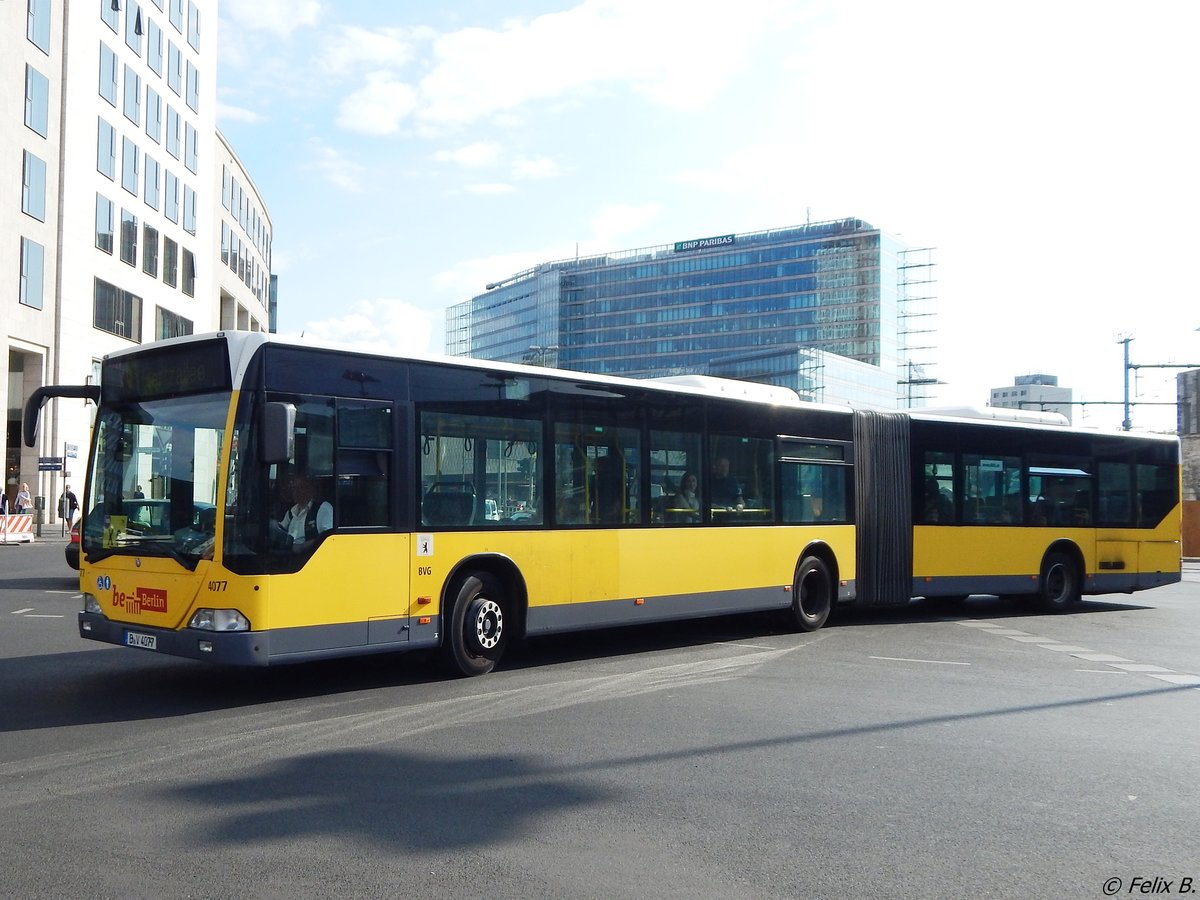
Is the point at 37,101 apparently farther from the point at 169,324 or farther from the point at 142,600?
the point at 142,600

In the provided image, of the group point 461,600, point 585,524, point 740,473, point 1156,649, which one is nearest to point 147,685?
point 461,600

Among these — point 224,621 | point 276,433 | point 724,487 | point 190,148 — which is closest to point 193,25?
point 190,148

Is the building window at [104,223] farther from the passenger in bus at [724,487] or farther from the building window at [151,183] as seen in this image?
the passenger in bus at [724,487]

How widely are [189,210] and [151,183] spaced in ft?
15.8

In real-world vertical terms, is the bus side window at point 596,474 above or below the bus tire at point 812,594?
above

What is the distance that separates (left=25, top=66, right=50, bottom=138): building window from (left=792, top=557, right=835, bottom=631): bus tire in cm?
3649

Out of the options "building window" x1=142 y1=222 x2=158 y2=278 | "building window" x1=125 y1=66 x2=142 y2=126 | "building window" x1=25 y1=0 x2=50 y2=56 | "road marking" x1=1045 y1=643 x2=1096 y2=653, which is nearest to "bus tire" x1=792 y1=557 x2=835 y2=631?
"road marking" x1=1045 y1=643 x2=1096 y2=653

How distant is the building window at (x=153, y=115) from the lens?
50656 millimetres

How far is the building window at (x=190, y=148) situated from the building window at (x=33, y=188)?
1436cm

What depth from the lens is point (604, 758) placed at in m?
7.28

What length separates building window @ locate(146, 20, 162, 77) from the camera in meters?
50.4

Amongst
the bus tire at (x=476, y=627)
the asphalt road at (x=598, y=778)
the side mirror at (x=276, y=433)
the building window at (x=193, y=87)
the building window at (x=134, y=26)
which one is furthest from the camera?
the building window at (x=193, y=87)

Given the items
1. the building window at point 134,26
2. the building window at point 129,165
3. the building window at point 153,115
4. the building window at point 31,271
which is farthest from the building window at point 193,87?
the building window at point 31,271

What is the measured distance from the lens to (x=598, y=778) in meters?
6.75
